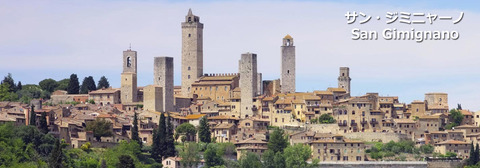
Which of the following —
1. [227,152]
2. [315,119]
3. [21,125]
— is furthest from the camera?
[315,119]

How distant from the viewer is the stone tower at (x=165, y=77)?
9544 cm

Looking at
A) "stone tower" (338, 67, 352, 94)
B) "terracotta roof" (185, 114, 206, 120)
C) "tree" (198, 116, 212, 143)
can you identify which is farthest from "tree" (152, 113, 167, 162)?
"stone tower" (338, 67, 352, 94)

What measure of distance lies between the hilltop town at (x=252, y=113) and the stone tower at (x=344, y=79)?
7 cm

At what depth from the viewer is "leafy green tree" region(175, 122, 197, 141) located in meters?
88.9

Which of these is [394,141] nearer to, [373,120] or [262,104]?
[373,120]

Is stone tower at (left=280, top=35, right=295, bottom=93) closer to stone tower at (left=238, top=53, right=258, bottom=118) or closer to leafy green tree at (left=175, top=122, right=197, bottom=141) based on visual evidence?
stone tower at (left=238, top=53, right=258, bottom=118)

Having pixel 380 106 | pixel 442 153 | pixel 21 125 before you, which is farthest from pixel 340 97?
pixel 21 125

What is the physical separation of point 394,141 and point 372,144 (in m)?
1.47

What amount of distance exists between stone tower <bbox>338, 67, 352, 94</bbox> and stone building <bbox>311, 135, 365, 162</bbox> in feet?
40.9

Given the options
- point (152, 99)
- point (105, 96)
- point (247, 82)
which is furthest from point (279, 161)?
point (105, 96)

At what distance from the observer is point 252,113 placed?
94562mm

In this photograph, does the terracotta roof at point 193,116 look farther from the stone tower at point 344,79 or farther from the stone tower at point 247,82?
the stone tower at point 344,79

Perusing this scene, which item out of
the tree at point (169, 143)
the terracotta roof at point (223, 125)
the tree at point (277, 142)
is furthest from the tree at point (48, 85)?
the tree at point (277, 142)

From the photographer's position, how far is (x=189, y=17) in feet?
337
